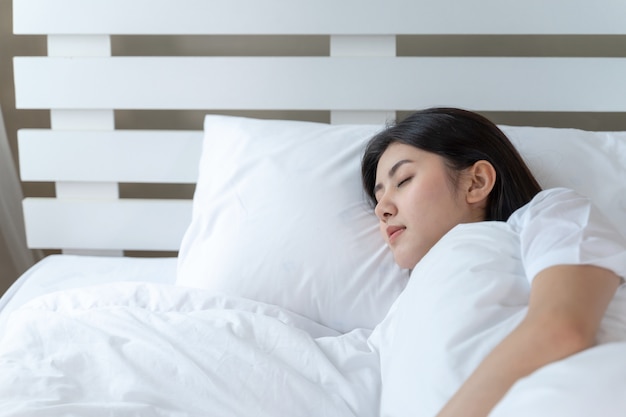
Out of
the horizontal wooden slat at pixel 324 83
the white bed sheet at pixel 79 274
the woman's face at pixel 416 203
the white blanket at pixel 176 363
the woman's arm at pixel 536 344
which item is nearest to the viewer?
the woman's arm at pixel 536 344

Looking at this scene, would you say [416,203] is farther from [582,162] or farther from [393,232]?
[582,162]

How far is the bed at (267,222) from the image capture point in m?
1.05

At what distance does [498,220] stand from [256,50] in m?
0.98

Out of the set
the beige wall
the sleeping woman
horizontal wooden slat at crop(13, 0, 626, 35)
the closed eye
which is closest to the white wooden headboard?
horizontal wooden slat at crop(13, 0, 626, 35)

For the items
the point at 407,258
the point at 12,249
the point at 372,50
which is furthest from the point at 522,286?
the point at 12,249

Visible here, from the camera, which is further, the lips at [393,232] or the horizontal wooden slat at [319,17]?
the horizontal wooden slat at [319,17]

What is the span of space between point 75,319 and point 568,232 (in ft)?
2.57

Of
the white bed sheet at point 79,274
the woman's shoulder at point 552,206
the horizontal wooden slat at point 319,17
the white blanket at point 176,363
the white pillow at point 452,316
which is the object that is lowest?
the white bed sheet at point 79,274

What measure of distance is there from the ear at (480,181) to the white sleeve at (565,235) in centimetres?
14

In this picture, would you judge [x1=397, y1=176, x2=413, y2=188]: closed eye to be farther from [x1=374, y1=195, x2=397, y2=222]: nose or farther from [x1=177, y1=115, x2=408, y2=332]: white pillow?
[x1=177, y1=115, x2=408, y2=332]: white pillow

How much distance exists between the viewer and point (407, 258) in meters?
1.35

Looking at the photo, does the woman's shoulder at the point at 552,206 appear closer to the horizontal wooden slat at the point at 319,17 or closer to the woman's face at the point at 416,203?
the woman's face at the point at 416,203

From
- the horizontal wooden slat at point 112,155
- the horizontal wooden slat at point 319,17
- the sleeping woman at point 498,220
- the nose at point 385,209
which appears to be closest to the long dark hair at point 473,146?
the sleeping woman at point 498,220

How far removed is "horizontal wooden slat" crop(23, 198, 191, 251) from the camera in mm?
1922
